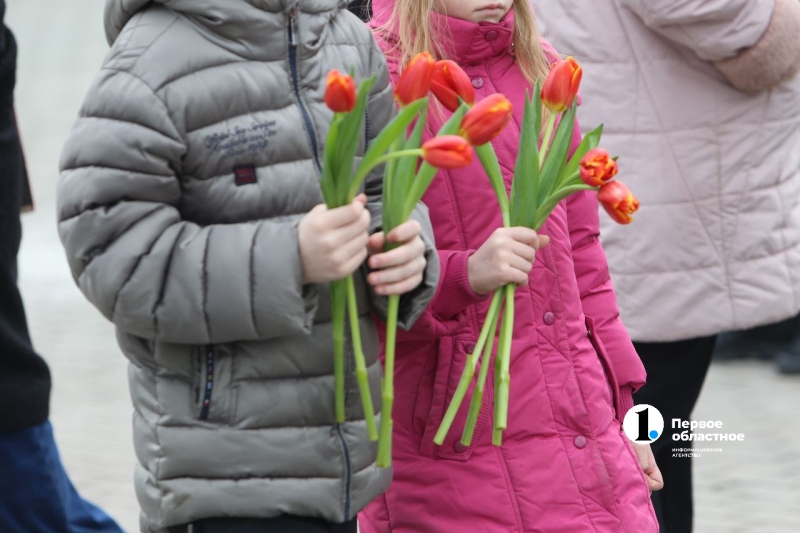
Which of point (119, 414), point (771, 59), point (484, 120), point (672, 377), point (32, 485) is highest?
point (484, 120)

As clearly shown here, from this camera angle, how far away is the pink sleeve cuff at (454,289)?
2.16 metres

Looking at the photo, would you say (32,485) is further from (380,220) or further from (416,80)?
(416,80)

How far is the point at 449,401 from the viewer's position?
2.22 meters

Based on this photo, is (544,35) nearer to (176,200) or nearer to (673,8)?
(673,8)

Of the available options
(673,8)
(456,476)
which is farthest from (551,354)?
(673,8)

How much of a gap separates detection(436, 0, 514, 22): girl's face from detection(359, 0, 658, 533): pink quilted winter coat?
0.02 metres

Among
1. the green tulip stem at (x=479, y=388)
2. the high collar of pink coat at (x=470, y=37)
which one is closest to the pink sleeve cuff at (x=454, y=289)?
the green tulip stem at (x=479, y=388)

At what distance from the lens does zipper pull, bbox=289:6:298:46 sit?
1.96 meters

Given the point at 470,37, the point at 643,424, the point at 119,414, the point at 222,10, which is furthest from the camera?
the point at 119,414

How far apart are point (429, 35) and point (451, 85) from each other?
1.02ft

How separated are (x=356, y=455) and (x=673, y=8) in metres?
1.49

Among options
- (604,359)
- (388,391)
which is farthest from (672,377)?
(388,391)

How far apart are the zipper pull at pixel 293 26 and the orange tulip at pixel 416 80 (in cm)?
21

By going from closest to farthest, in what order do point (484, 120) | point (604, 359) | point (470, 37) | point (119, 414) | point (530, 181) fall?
1. point (484, 120)
2. point (530, 181)
3. point (470, 37)
4. point (604, 359)
5. point (119, 414)
